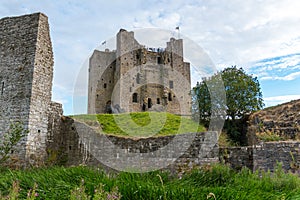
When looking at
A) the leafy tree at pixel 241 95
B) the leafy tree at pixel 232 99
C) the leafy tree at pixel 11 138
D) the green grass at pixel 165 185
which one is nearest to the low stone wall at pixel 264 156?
the green grass at pixel 165 185

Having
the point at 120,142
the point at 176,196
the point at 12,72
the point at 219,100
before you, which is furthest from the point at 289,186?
the point at 219,100

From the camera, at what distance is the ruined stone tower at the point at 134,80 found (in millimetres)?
43125

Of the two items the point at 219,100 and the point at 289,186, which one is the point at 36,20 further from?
the point at 219,100

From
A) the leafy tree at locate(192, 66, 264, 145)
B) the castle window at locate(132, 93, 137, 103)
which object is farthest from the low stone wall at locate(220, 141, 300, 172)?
the castle window at locate(132, 93, 137, 103)

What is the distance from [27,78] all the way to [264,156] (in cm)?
1006

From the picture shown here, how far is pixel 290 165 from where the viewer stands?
10172 millimetres

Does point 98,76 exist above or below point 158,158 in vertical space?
above

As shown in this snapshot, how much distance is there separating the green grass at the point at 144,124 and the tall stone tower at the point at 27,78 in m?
6.66

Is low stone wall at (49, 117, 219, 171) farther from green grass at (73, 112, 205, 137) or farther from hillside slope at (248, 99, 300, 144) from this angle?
green grass at (73, 112, 205, 137)

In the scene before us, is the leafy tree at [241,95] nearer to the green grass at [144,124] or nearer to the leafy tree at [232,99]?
the leafy tree at [232,99]

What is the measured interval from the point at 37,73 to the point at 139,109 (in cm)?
2999

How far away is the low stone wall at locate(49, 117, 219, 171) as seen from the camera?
10.4m

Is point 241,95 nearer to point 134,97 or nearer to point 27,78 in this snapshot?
point 27,78

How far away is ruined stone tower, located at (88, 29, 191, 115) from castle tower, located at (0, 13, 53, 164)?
93.1 feet
